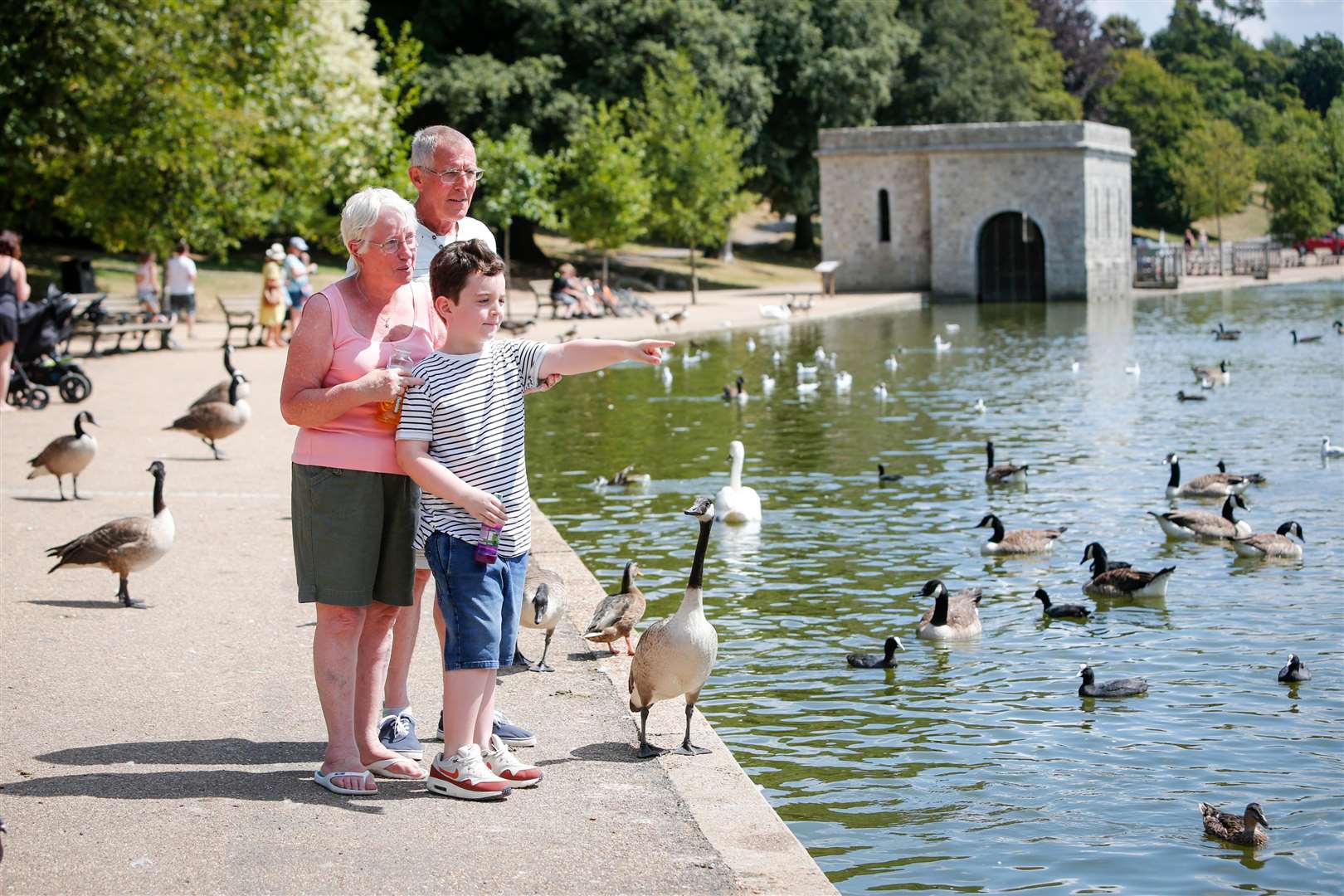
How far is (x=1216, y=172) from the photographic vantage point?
8150 cm

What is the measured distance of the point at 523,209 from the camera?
1859 inches

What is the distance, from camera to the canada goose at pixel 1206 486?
16.1m

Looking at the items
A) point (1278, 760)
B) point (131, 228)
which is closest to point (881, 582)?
point (1278, 760)

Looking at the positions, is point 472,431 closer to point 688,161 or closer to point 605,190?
point 605,190

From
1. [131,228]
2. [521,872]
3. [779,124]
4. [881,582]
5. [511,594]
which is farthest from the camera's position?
[779,124]

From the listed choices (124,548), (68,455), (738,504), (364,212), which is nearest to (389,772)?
(364,212)

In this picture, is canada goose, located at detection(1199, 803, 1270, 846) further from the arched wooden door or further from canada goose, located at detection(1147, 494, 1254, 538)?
the arched wooden door

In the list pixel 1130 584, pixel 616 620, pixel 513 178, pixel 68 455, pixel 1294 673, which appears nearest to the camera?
pixel 616 620

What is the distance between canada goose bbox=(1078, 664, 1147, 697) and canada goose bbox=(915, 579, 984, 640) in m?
1.29

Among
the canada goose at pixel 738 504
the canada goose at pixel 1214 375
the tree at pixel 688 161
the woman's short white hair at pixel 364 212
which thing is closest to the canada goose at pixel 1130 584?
the canada goose at pixel 738 504

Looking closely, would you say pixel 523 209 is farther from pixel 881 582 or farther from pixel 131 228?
pixel 881 582

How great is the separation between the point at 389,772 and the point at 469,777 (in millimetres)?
468

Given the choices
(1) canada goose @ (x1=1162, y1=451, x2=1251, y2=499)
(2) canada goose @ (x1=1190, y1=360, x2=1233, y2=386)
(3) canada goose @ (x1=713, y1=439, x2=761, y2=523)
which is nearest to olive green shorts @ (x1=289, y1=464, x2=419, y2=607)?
(3) canada goose @ (x1=713, y1=439, x2=761, y2=523)

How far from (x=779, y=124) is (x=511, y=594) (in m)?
60.0
